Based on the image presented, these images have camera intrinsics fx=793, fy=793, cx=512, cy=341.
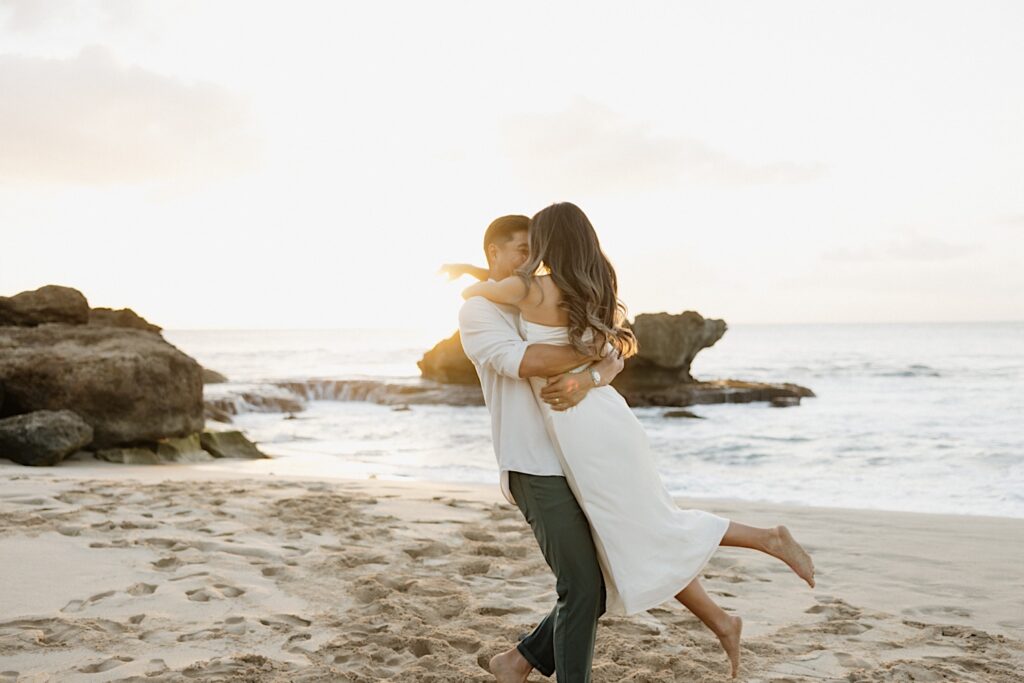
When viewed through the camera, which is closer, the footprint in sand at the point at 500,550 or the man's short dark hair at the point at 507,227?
the man's short dark hair at the point at 507,227

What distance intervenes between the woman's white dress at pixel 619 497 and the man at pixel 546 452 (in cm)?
4

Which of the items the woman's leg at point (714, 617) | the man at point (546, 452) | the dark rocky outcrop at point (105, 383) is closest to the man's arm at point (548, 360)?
the man at point (546, 452)

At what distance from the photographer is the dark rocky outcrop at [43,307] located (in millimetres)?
12016

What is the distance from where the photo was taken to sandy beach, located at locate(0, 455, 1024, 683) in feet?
11.3

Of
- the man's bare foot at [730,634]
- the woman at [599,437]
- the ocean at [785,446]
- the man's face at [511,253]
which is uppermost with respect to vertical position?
the man's face at [511,253]

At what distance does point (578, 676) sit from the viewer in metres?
2.71

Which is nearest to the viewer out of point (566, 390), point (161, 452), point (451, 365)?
point (566, 390)

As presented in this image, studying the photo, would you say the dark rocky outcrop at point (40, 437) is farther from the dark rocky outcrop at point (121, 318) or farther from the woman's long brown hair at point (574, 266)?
the woman's long brown hair at point (574, 266)

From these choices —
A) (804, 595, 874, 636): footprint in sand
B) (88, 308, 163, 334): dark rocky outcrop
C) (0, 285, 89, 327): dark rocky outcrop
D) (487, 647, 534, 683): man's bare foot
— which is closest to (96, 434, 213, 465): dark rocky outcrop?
(0, 285, 89, 327): dark rocky outcrop

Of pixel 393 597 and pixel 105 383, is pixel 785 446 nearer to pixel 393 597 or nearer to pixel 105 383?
pixel 105 383

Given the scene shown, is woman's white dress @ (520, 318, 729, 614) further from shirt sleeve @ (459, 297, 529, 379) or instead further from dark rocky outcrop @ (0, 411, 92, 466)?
dark rocky outcrop @ (0, 411, 92, 466)

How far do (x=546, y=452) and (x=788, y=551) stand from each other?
105 cm

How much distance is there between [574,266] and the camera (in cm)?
270

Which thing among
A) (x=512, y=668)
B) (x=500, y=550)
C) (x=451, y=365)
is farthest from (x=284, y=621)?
(x=451, y=365)
